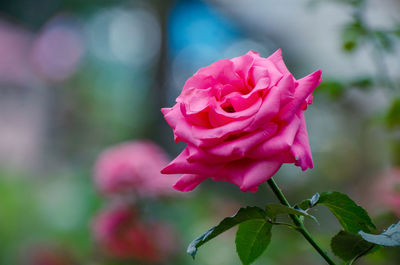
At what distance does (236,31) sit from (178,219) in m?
1.89

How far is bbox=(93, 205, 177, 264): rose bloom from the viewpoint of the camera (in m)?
1.24

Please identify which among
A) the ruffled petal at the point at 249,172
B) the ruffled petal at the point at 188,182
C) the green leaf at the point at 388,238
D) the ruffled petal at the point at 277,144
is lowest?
the green leaf at the point at 388,238

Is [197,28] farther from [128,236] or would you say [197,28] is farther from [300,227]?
[300,227]

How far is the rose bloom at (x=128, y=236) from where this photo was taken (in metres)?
1.24

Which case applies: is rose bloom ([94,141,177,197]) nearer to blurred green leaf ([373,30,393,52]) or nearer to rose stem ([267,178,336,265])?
blurred green leaf ([373,30,393,52])

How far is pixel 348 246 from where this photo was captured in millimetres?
354

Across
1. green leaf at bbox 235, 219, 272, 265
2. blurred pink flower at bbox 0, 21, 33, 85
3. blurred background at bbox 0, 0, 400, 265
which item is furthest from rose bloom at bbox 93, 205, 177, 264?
blurred pink flower at bbox 0, 21, 33, 85

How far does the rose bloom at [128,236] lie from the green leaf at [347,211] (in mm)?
991

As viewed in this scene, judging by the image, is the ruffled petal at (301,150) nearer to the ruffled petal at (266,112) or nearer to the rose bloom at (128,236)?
the ruffled petal at (266,112)

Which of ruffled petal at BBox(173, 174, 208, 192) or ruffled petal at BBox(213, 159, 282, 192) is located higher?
ruffled petal at BBox(213, 159, 282, 192)

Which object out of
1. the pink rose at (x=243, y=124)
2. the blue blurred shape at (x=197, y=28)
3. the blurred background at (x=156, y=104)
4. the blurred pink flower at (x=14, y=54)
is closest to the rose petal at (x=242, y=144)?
the pink rose at (x=243, y=124)

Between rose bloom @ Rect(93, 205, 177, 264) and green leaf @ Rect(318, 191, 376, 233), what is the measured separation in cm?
99

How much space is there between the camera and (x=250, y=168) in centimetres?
30

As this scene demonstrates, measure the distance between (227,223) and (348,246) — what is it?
0.12m
